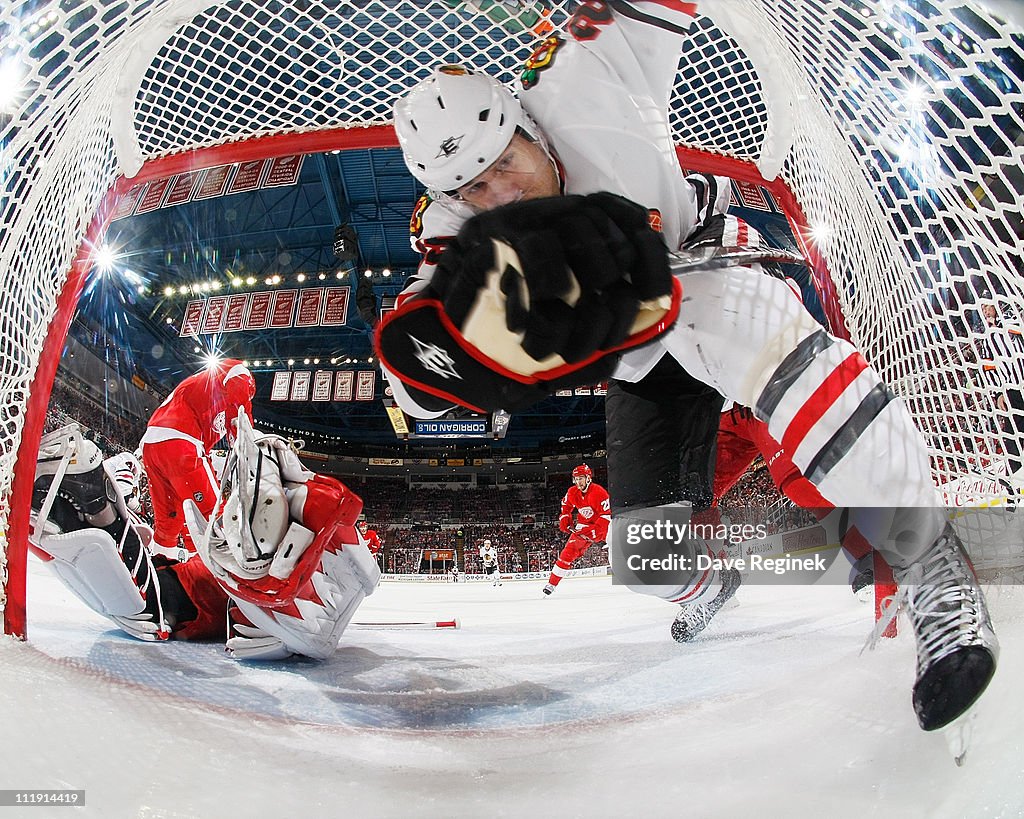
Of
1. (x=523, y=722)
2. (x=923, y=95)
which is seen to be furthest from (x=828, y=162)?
(x=523, y=722)

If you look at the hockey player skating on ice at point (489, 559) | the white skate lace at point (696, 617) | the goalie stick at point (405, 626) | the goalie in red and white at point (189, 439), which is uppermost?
the goalie in red and white at point (189, 439)

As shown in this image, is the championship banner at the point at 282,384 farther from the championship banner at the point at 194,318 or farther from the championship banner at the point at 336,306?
the championship banner at the point at 336,306

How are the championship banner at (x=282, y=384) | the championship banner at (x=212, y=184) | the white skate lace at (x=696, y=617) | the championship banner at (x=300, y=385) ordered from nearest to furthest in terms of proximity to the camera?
1. the white skate lace at (x=696, y=617)
2. the championship banner at (x=212, y=184)
3. the championship banner at (x=300, y=385)
4. the championship banner at (x=282, y=384)

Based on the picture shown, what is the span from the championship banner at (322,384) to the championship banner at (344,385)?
74mm

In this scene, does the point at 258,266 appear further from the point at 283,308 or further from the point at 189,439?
the point at 189,439

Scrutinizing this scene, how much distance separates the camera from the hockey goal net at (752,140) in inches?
27.9

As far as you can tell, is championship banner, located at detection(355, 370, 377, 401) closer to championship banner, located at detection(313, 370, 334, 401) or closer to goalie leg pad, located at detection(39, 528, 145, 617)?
championship banner, located at detection(313, 370, 334, 401)

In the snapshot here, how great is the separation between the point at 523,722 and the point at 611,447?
0.46 metres

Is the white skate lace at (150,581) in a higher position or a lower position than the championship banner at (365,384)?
lower

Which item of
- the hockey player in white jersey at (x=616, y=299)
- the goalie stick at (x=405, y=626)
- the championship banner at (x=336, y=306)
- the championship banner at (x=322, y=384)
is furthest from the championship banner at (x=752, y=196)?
the championship banner at (x=322, y=384)

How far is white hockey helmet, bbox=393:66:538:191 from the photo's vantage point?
58cm

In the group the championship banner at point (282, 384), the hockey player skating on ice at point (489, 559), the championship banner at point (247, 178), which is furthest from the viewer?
the hockey player skating on ice at point (489, 559)

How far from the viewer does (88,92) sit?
0.91 metres

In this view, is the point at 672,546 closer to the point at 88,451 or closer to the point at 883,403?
the point at 883,403
